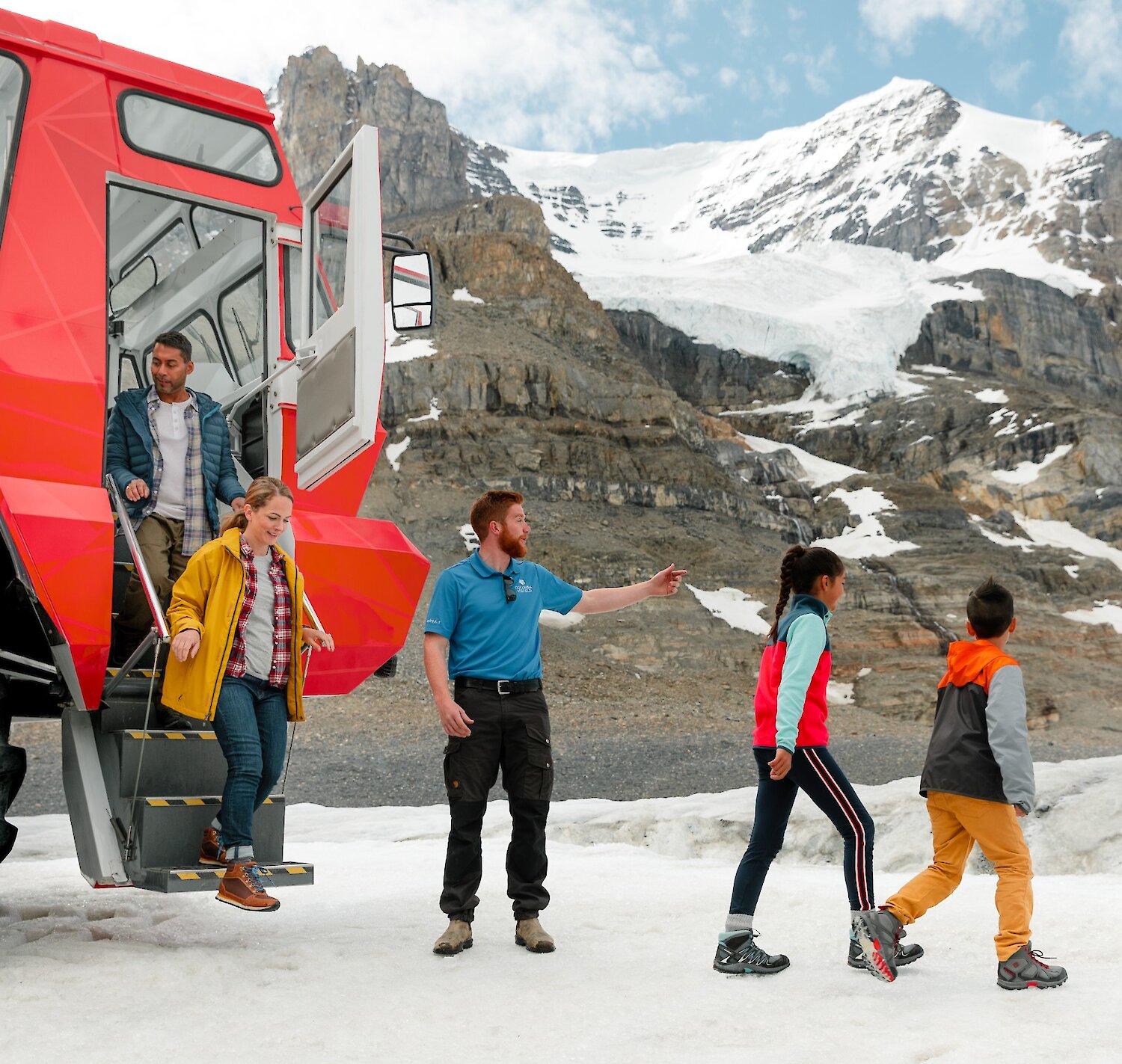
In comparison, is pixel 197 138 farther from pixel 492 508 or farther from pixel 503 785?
pixel 503 785

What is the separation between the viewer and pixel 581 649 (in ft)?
102

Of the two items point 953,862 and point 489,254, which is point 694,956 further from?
point 489,254

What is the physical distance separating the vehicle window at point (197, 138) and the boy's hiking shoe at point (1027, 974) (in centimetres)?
501

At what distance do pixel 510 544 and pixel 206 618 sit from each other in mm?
1314

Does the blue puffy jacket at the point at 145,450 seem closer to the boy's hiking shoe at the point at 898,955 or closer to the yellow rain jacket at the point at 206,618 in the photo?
the yellow rain jacket at the point at 206,618

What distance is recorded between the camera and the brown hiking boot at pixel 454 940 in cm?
445

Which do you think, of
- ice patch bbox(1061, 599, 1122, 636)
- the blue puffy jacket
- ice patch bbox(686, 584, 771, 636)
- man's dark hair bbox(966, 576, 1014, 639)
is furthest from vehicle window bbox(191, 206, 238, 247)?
ice patch bbox(1061, 599, 1122, 636)

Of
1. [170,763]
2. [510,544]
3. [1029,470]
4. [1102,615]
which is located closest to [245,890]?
[170,763]

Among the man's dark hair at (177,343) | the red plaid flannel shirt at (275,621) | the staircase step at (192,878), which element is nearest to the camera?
the staircase step at (192,878)

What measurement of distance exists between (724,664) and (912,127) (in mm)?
171991

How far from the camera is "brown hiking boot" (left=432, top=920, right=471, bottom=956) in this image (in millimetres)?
4453

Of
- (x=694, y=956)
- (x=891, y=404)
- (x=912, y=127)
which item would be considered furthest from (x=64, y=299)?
(x=912, y=127)

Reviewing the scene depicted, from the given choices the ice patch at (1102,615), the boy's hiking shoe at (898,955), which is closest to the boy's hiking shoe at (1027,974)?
the boy's hiking shoe at (898,955)

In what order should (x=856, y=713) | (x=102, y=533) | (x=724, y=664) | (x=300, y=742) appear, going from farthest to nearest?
(x=724, y=664) < (x=856, y=713) < (x=300, y=742) < (x=102, y=533)
